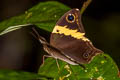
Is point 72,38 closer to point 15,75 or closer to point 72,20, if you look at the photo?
point 72,20

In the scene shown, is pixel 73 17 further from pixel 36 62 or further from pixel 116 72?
pixel 36 62

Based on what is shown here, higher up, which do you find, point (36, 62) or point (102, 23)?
point (102, 23)

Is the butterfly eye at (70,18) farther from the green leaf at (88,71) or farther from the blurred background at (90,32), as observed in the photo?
the blurred background at (90,32)

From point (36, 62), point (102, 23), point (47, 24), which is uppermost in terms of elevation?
point (47, 24)

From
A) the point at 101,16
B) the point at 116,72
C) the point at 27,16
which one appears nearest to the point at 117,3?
the point at 101,16

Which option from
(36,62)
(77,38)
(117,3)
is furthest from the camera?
(117,3)

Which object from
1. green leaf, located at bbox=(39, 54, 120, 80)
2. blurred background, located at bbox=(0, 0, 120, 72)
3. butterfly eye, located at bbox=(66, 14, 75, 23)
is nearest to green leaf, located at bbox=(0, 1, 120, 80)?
green leaf, located at bbox=(39, 54, 120, 80)

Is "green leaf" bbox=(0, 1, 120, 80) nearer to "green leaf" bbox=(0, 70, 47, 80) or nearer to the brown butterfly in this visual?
the brown butterfly
